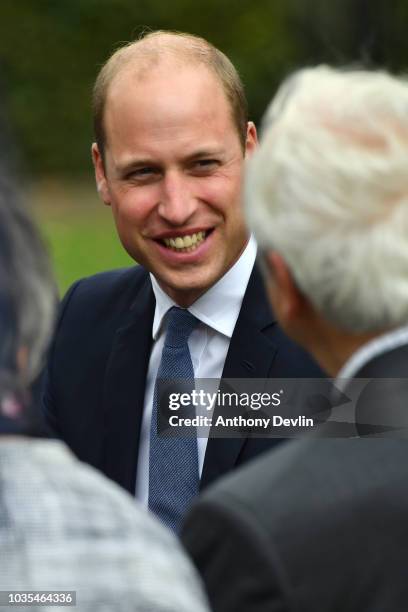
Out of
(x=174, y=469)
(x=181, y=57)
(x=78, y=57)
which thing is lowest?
(x=78, y=57)

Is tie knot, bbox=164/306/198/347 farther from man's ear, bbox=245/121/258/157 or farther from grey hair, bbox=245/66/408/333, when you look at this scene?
grey hair, bbox=245/66/408/333

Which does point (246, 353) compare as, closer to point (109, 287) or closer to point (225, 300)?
point (225, 300)

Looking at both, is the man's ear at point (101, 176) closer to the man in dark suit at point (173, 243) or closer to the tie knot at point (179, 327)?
the man in dark suit at point (173, 243)

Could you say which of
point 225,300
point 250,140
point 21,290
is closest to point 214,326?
point 225,300

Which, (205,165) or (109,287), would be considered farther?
(109,287)

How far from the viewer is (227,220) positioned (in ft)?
11.5

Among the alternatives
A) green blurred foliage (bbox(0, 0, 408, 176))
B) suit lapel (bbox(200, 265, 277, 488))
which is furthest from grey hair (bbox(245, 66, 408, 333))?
green blurred foliage (bbox(0, 0, 408, 176))

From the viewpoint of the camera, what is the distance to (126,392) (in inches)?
139

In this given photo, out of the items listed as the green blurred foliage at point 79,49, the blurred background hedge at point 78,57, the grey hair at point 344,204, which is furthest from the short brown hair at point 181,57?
the green blurred foliage at point 79,49

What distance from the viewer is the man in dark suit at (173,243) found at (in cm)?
344

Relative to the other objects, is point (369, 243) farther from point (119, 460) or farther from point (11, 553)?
point (119, 460)

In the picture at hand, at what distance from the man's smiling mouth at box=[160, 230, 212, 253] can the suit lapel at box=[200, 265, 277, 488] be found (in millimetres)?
178

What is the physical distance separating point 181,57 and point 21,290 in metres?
1.94

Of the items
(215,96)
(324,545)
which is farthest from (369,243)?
(215,96)
